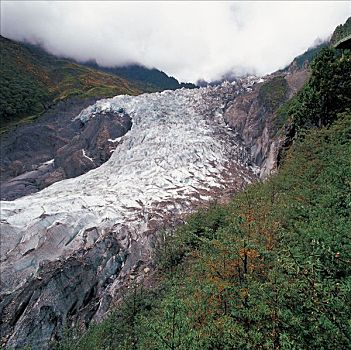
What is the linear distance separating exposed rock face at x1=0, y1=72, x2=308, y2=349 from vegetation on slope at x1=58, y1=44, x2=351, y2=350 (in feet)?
37.6

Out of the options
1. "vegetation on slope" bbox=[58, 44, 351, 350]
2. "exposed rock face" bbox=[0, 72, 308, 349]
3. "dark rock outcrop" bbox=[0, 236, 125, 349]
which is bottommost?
"dark rock outcrop" bbox=[0, 236, 125, 349]

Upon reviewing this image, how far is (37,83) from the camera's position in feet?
278

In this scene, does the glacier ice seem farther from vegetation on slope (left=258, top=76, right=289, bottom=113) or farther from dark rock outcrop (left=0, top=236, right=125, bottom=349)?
vegetation on slope (left=258, top=76, right=289, bottom=113)

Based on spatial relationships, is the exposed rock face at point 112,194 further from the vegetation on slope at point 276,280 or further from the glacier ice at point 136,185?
the vegetation on slope at point 276,280

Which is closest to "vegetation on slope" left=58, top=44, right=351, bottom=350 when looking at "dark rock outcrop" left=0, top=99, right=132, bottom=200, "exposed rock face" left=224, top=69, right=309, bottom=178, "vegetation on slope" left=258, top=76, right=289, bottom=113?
"exposed rock face" left=224, top=69, right=309, bottom=178

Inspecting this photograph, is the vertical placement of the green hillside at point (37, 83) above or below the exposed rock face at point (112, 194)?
above

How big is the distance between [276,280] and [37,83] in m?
86.0

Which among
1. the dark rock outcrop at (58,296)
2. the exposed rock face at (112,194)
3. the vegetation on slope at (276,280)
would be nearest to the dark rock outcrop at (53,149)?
the exposed rock face at (112,194)

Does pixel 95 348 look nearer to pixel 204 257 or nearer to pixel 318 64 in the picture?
pixel 204 257

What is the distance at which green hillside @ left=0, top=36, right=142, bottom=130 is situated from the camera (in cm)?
7456

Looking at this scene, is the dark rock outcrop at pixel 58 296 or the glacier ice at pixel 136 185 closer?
the dark rock outcrop at pixel 58 296

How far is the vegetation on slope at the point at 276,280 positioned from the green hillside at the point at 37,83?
60.3 m

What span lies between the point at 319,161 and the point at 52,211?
26018mm

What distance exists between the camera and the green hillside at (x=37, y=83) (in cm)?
7456
